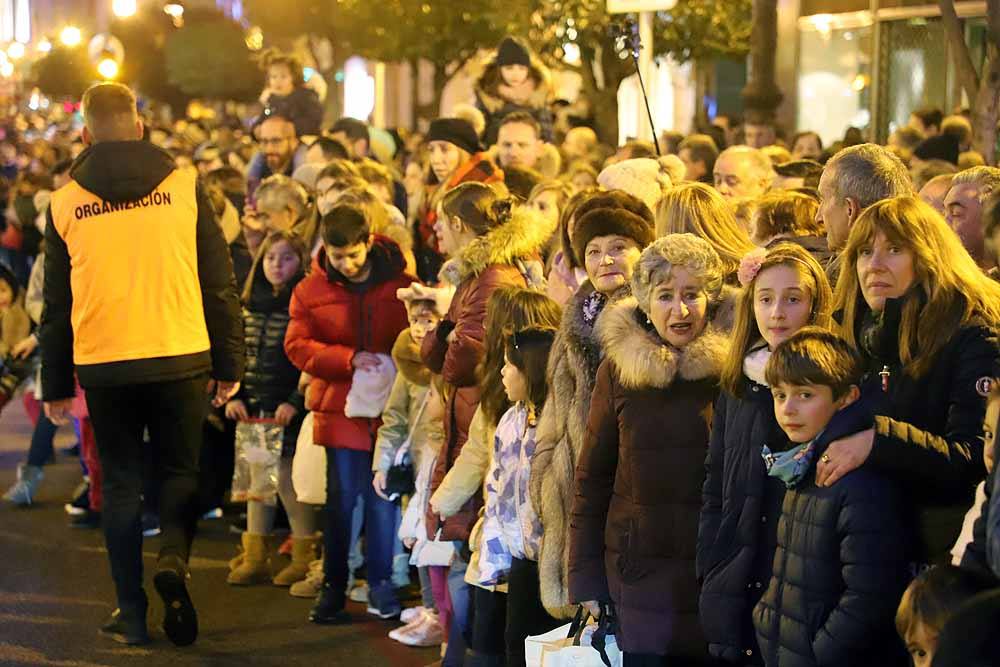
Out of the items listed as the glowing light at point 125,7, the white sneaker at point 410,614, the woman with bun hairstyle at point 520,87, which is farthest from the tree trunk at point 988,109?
the glowing light at point 125,7

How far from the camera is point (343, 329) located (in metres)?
9.09

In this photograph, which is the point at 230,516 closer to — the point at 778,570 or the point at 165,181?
the point at 165,181

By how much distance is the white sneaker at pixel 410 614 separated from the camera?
340 inches

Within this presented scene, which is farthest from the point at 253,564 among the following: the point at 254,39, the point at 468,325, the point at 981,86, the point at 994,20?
the point at 254,39

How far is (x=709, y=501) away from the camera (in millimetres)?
5574

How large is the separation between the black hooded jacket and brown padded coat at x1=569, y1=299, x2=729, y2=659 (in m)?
3.10

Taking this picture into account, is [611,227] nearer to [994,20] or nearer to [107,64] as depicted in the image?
→ [994,20]

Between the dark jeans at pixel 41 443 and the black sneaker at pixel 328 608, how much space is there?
3833 mm

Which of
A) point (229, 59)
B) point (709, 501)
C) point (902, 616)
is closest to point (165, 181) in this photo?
point (709, 501)

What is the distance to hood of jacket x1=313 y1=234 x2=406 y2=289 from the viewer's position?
9.06 meters

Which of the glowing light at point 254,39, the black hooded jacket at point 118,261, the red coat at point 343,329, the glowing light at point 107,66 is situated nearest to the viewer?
the black hooded jacket at point 118,261

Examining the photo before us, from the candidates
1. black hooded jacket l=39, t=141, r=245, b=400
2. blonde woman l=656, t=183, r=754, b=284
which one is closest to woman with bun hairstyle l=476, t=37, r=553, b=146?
black hooded jacket l=39, t=141, r=245, b=400

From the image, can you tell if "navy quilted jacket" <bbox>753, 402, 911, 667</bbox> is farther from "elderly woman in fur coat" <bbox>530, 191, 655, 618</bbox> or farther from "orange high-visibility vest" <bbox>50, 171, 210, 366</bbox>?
"orange high-visibility vest" <bbox>50, 171, 210, 366</bbox>

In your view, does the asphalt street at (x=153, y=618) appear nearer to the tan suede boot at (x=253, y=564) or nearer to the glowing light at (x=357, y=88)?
the tan suede boot at (x=253, y=564)
